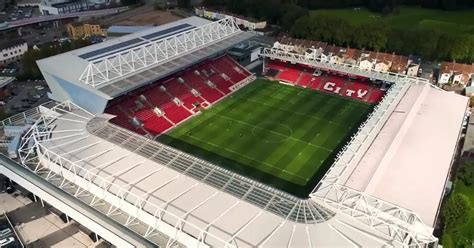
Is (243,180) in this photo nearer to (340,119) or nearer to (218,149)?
(218,149)

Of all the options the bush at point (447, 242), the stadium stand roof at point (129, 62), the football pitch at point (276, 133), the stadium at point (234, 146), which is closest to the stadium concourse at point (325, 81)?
the stadium at point (234, 146)

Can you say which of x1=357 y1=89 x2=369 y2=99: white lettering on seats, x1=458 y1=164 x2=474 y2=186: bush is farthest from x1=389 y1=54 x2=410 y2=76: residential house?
x1=458 y1=164 x2=474 y2=186: bush

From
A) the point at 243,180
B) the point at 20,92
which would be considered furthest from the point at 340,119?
the point at 20,92

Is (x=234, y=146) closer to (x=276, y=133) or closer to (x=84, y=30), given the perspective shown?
(x=276, y=133)

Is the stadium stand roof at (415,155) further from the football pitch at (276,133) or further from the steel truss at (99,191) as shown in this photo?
the steel truss at (99,191)

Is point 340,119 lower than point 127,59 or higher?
lower

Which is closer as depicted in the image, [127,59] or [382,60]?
[127,59]
